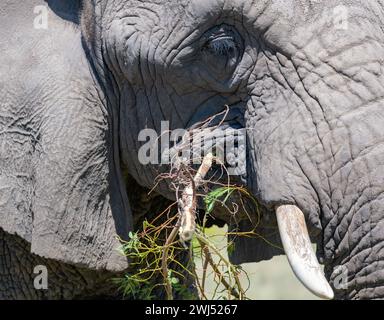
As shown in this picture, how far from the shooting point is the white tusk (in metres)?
2.69

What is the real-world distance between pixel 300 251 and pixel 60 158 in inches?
32.4

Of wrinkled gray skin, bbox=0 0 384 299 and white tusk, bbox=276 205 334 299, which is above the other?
wrinkled gray skin, bbox=0 0 384 299

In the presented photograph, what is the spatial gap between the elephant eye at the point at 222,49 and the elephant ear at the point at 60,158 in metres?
0.43

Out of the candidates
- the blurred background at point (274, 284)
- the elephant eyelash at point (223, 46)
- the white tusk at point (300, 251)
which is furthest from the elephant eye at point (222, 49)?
the blurred background at point (274, 284)

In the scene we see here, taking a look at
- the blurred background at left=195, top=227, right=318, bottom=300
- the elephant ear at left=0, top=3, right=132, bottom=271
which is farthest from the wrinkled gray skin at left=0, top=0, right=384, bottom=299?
the blurred background at left=195, top=227, right=318, bottom=300

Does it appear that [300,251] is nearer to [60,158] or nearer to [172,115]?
[172,115]

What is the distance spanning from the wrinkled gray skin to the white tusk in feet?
0.13

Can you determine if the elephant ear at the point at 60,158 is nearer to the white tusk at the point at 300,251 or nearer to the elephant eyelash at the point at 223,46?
the elephant eyelash at the point at 223,46

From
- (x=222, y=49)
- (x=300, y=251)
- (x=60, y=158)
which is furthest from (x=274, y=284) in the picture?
(x=300, y=251)

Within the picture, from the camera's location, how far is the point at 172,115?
10.6 ft

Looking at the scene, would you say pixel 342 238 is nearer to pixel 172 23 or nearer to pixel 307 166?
pixel 307 166

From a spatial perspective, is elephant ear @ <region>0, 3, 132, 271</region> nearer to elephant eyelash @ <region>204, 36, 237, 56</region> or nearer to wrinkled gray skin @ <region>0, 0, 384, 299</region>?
wrinkled gray skin @ <region>0, 0, 384, 299</region>

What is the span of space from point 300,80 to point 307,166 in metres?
0.22

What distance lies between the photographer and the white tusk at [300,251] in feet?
8.82
